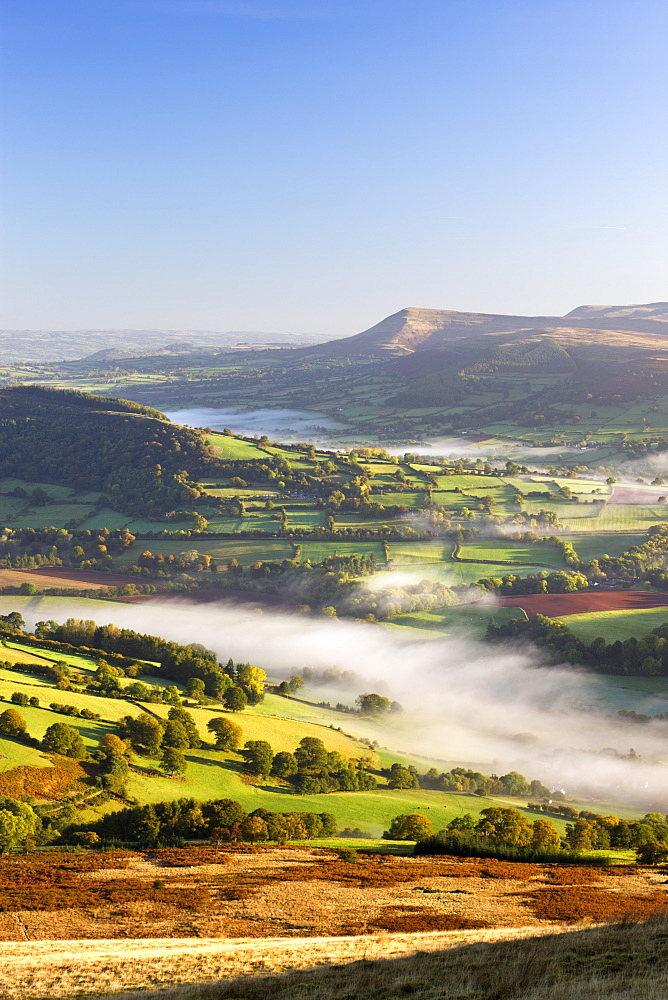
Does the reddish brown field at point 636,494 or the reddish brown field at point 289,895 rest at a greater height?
the reddish brown field at point 636,494

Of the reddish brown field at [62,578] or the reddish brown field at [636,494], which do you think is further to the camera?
the reddish brown field at [636,494]

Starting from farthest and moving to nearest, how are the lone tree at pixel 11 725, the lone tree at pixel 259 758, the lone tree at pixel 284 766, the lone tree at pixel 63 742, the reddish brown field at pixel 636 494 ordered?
the reddish brown field at pixel 636 494 → the lone tree at pixel 284 766 → the lone tree at pixel 259 758 → the lone tree at pixel 11 725 → the lone tree at pixel 63 742

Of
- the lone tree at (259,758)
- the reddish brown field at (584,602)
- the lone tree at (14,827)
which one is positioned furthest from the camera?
the reddish brown field at (584,602)

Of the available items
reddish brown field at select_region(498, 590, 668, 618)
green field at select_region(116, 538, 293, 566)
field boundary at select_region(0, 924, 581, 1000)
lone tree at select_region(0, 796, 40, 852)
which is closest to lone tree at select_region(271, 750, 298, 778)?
lone tree at select_region(0, 796, 40, 852)

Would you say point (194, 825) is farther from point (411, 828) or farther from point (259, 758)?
point (259, 758)

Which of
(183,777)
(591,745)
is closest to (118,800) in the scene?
(183,777)

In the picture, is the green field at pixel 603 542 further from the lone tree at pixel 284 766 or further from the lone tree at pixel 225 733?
the lone tree at pixel 225 733

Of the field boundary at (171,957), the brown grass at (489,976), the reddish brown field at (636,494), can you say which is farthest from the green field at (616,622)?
the brown grass at (489,976)

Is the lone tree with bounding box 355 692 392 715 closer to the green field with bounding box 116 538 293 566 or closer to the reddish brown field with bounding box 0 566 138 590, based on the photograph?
the green field with bounding box 116 538 293 566
